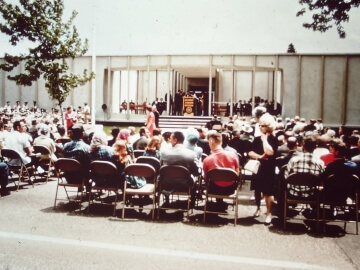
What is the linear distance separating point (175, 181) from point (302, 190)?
2.24 m

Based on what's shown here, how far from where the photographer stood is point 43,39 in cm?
1709

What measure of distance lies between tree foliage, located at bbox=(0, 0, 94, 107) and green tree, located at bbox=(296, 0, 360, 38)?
11057mm

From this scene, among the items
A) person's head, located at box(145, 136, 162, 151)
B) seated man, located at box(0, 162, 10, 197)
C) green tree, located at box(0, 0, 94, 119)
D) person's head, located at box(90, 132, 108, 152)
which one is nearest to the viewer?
person's head, located at box(90, 132, 108, 152)

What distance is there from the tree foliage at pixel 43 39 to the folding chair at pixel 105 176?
37.8 feet

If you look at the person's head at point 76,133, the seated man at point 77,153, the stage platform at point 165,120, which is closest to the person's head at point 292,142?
the seated man at point 77,153

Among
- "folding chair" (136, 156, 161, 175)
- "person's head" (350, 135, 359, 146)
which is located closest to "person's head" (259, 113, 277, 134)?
"folding chair" (136, 156, 161, 175)

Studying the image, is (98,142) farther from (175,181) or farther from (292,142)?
(292,142)

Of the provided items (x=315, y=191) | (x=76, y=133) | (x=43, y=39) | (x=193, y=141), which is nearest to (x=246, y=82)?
(x=43, y=39)

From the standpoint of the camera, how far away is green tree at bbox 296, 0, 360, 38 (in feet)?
36.2

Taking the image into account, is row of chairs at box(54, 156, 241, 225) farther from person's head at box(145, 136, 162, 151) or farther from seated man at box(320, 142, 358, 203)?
seated man at box(320, 142, 358, 203)

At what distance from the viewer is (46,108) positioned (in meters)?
30.4

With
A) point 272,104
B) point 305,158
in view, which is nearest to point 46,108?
point 272,104

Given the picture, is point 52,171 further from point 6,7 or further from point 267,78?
point 267,78

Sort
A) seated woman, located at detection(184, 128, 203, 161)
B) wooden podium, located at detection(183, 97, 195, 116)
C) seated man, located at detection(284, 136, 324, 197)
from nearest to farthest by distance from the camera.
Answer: seated man, located at detection(284, 136, 324, 197) < seated woman, located at detection(184, 128, 203, 161) < wooden podium, located at detection(183, 97, 195, 116)
